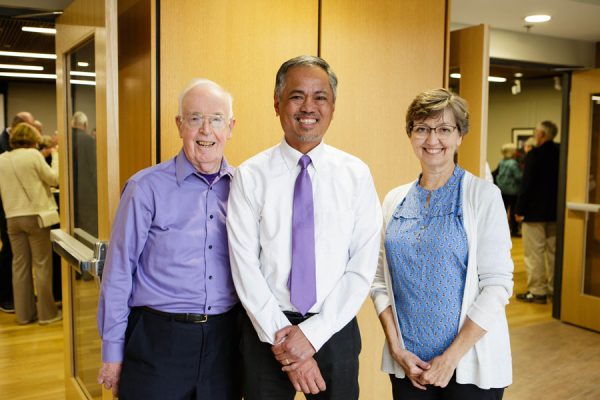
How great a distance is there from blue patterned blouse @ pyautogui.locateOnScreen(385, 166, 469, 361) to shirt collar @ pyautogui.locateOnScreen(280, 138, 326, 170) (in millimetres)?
364

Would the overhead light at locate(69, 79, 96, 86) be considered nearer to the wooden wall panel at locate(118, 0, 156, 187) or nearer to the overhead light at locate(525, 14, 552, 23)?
the wooden wall panel at locate(118, 0, 156, 187)

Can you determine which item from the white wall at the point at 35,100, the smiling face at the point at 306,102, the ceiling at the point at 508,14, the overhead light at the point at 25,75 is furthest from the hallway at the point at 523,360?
the white wall at the point at 35,100

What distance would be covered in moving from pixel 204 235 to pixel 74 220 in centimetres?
147

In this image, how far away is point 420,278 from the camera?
185cm

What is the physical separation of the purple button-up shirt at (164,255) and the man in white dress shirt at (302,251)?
5.0 inches

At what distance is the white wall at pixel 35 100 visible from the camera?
1099cm

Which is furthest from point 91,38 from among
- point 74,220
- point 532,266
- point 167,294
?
point 532,266

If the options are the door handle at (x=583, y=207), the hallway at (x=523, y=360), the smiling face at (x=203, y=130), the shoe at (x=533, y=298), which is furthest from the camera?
the shoe at (x=533, y=298)

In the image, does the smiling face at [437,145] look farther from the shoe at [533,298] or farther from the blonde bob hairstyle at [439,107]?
the shoe at [533,298]

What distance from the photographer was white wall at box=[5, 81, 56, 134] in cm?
1099

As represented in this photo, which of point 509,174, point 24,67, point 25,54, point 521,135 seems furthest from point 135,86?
point 521,135

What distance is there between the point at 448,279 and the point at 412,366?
0.30 metres

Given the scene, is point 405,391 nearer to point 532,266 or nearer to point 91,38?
point 91,38

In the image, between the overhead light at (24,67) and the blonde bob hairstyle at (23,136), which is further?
the overhead light at (24,67)
